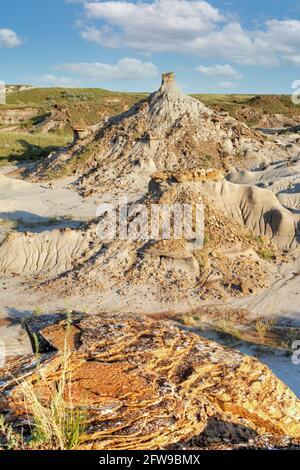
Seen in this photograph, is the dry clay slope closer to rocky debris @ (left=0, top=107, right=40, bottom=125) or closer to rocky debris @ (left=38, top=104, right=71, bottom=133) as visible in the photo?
rocky debris @ (left=38, top=104, right=71, bottom=133)

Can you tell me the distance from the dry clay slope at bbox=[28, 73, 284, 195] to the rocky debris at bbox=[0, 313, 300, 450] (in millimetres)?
18708

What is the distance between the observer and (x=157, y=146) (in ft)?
82.3

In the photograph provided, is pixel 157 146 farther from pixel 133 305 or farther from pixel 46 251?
pixel 133 305

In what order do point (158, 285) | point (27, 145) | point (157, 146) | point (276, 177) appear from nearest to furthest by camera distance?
1. point (158, 285)
2. point (276, 177)
3. point (157, 146)
4. point (27, 145)

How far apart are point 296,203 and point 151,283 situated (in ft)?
23.2

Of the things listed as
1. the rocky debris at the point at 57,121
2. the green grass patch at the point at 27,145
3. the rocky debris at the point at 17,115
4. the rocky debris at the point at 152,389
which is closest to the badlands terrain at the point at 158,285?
the rocky debris at the point at 152,389

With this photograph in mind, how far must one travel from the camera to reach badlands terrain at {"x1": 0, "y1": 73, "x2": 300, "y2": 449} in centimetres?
329

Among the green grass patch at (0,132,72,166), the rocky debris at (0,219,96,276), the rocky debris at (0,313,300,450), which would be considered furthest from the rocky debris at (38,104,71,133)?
the rocky debris at (0,313,300,450)

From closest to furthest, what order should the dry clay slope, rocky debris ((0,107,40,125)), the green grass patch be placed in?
1. the dry clay slope
2. the green grass patch
3. rocky debris ((0,107,40,125))

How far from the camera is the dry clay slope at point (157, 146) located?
2402 cm

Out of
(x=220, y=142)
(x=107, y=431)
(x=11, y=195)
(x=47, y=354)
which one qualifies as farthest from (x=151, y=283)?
(x=220, y=142)

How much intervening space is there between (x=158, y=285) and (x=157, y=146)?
1400 centimetres

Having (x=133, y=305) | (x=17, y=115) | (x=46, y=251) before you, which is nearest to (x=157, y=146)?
(x=46, y=251)

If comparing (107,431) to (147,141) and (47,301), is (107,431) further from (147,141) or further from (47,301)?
(147,141)
